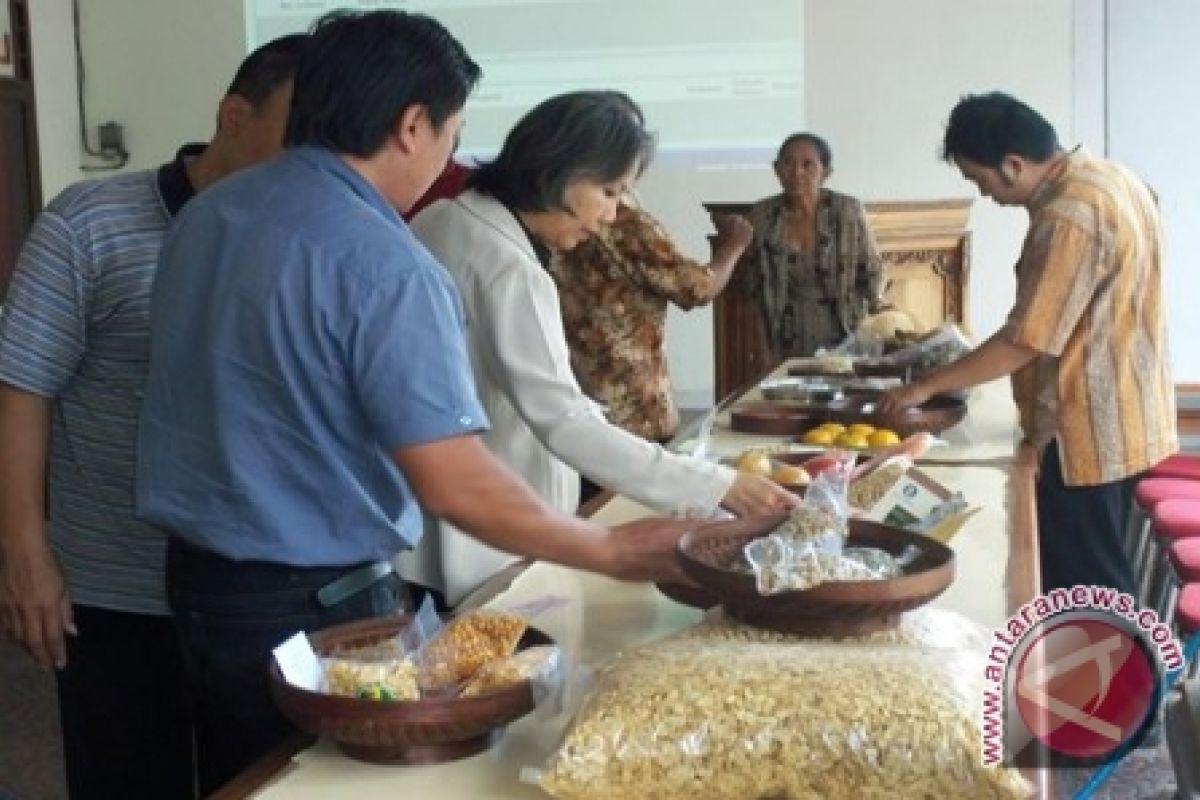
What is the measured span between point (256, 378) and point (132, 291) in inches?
17.0

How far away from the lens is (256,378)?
3.94ft

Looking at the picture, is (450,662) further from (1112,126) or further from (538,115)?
(1112,126)

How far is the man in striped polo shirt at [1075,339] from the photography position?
95.9 inches

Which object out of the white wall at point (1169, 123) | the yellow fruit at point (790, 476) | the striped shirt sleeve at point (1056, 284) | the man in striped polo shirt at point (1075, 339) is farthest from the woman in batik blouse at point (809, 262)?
the yellow fruit at point (790, 476)

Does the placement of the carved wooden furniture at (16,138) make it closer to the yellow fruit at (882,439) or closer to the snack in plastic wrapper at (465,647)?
the yellow fruit at (882,439)

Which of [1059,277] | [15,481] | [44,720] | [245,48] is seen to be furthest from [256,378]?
[245,48]

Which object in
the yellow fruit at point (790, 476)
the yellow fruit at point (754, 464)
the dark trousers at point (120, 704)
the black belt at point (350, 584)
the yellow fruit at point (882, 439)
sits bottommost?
the dark trousers at point (120, 704)

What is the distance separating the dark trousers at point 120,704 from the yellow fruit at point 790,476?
2.62 feet

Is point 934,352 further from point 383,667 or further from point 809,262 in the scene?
point 383,667

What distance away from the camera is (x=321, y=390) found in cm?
119

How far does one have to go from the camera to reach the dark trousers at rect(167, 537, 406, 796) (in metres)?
1.25

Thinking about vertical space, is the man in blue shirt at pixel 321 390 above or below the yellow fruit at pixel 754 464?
above

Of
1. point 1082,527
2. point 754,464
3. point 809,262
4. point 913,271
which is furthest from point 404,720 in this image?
point 913,271

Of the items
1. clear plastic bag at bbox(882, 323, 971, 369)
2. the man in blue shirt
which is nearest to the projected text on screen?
clear plastic bag at bbox(882, 323, 971, 369)
